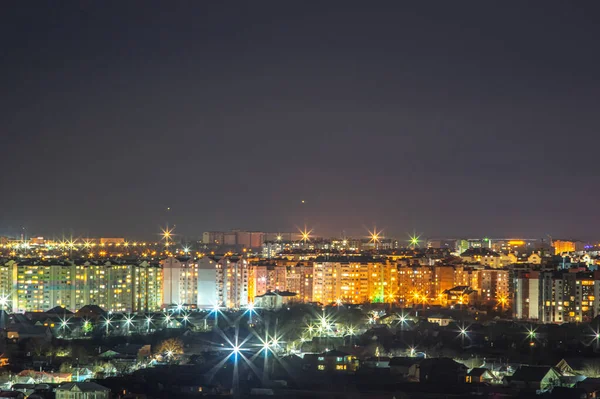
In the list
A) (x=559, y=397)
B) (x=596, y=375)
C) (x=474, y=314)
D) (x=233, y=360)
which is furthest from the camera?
(x=474, y=314)

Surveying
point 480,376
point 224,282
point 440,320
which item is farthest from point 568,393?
point 224,282

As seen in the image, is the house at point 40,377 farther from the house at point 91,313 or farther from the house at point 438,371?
the house at point 91,313

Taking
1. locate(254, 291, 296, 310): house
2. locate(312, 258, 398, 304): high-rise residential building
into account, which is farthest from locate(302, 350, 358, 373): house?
locate(312, 258, 398, 304): high-rise residential building

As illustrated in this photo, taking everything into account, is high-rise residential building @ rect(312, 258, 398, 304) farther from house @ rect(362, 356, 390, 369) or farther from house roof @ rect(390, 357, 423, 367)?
house roof @ rect(390, 357, 423, 367)

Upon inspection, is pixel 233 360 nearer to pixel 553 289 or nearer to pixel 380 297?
pixel 553 289

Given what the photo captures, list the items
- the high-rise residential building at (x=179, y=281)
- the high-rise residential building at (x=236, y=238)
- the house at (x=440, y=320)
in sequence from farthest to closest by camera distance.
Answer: the high-rise residential building at (x=236, y=238), the high-rise residential building at (x=179, y=281), the house at (x=440, y=320)

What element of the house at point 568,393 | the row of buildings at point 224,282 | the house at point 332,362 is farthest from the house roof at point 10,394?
the row of buildings at point 224,282

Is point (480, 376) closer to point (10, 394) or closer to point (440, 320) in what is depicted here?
point (10, 394)

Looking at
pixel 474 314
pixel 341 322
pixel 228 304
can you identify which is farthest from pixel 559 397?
pixel 228 304
